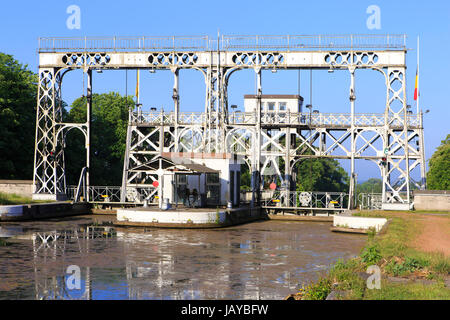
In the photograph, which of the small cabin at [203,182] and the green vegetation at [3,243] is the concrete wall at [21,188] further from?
the green vegetation at [3,243]

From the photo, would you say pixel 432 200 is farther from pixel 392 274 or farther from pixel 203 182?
pixel 392 274

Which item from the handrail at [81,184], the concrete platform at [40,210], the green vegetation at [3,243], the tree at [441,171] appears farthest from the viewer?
the tree at [441,171]

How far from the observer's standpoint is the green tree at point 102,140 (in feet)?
212

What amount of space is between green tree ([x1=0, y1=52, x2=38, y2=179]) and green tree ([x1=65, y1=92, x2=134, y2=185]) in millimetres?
4549

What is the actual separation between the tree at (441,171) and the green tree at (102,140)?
3965cm

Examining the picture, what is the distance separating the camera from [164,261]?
23812 millimetres

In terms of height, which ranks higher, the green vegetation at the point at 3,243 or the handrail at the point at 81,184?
the handrail at the point at 81,184

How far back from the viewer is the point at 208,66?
50.1 m

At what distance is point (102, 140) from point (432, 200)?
42.4 meters

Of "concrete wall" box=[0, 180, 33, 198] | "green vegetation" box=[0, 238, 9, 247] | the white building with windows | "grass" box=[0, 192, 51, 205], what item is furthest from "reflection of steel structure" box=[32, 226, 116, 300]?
the white building with windows

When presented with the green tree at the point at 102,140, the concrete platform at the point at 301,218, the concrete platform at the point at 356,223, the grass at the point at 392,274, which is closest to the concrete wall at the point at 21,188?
the green tree at the point at 102,140

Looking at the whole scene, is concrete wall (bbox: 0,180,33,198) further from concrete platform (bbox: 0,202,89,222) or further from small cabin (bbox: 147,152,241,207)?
small cabin (bbox: 147,152,241,207)

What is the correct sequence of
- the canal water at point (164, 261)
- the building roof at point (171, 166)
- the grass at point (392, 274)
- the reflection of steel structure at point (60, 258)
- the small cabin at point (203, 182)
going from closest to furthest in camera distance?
the grass at point (392, 274), the reflection of steel structure at point (60, 258), the canal water at point (164, 261), the building roof at point (171, 166), the small cabin at point (203, 182)
